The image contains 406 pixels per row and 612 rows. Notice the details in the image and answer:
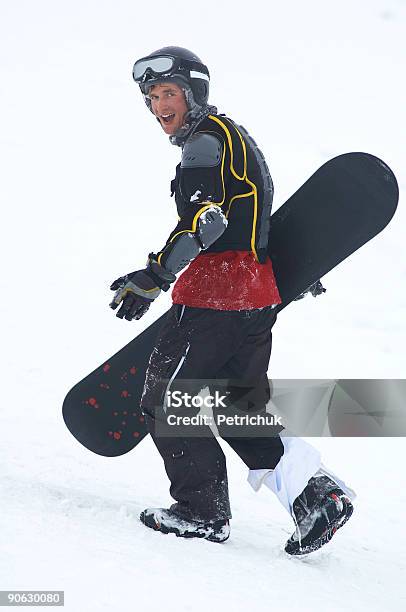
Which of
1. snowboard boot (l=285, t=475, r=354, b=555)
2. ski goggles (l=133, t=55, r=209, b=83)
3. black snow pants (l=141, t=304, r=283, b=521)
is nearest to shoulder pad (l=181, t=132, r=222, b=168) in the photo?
ski goggles (l=133, t=55, r=209, b=83)

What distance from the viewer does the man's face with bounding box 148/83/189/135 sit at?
119 inches

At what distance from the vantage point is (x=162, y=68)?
300 centimetres

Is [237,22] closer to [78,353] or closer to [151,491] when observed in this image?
[78,353]

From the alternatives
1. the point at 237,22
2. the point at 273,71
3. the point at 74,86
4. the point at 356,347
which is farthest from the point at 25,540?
the point at 237,22

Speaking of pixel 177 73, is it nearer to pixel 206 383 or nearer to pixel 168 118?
pixel 168 118

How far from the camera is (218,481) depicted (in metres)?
3.00

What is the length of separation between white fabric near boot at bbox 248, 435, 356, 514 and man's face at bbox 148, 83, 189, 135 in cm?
124

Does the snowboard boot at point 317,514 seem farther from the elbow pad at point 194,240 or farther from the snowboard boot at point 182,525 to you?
the elbow pad at point 194,240

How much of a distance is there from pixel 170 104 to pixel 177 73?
0.37 ft

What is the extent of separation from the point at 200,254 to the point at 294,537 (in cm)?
108

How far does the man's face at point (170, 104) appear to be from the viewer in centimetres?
302

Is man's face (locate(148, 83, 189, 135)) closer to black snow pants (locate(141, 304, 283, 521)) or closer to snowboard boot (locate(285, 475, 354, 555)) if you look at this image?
black snow pants (locate(141, 304, 283, 521))

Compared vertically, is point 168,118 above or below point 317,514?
above

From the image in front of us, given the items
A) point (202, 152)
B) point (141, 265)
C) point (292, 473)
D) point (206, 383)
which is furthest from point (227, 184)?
point (141, 265)
